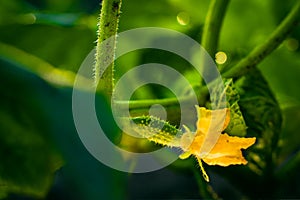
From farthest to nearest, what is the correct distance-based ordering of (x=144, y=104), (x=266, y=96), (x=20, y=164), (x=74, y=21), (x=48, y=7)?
(x=48, y=7), (x=74, y=21), (x=266, y=96), (x=144, y=104), (x=20, y=164)

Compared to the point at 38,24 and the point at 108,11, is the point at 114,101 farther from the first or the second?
the point at 38,24

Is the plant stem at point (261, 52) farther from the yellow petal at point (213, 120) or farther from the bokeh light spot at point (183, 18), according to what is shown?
the bokeh light spot at point (183, 18)

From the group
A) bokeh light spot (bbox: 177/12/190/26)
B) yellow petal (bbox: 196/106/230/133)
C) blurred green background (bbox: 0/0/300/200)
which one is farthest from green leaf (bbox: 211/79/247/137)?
bokeh light spot (bbox: 177/12/190/26)

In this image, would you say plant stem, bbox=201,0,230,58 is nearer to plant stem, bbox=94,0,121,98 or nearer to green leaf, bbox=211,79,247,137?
green leaf, bbox=211,79,247,137

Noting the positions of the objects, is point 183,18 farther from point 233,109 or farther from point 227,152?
point 227,152

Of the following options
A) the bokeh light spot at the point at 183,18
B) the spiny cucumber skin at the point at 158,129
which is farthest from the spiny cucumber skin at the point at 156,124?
the bokeh light spot at the point at 183,18

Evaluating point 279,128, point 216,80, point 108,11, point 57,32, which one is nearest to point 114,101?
point 108,11
